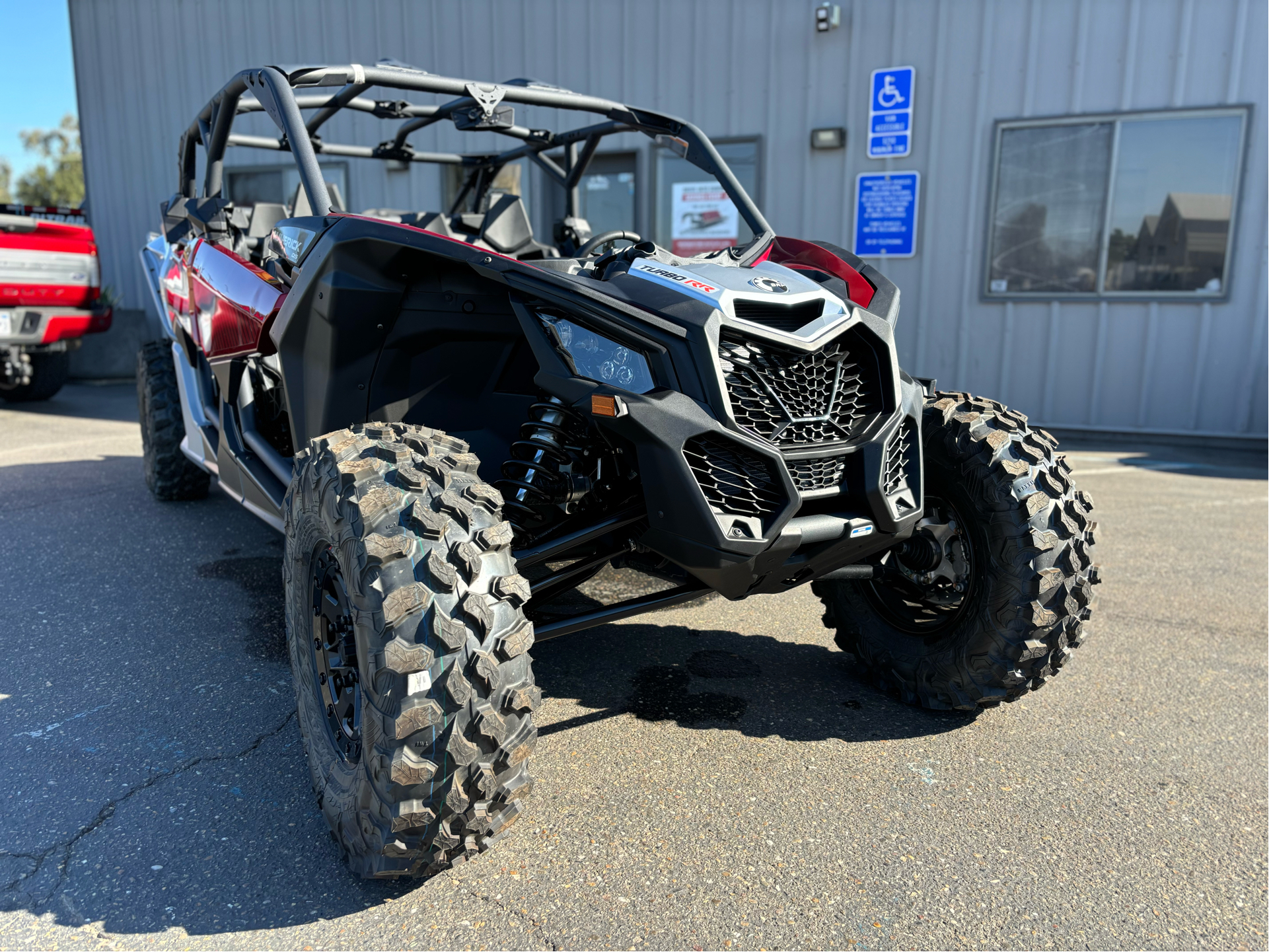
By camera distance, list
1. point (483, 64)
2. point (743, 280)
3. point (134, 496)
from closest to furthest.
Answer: point (743, 280) → point (134, 496) → point (483, 64)

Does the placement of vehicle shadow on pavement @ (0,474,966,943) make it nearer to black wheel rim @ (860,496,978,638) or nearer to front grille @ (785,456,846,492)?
black wheel rim @ (860,496,978,638)

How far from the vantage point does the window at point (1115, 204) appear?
773 centimetres

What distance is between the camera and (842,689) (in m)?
3.16

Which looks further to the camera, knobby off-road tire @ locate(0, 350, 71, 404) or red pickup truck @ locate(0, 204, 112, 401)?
knobby off-road tire @ locate(0, 350, 71, 404)

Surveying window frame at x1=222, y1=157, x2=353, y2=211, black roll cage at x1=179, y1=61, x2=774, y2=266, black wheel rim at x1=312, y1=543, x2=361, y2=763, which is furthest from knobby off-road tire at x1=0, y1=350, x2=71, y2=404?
black wheel rim at x1=312, y1=543, x2=361, y2=763

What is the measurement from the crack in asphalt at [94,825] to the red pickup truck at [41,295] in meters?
7.55

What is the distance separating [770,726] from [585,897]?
99 cm

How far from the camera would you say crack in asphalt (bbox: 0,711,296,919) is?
2.04m

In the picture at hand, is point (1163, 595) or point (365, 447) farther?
point (1163, 595)

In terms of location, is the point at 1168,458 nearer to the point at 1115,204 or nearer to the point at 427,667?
the point at 1115,204

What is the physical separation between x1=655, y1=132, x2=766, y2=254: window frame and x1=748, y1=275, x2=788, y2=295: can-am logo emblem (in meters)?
6.40

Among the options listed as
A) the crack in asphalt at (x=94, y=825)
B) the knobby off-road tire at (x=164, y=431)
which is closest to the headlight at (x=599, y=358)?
the crack in asphalt at (x=94, y=825)

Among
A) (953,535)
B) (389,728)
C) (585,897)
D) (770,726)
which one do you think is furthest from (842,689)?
(389,728)

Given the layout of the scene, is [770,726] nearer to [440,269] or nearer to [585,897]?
[585,897]
